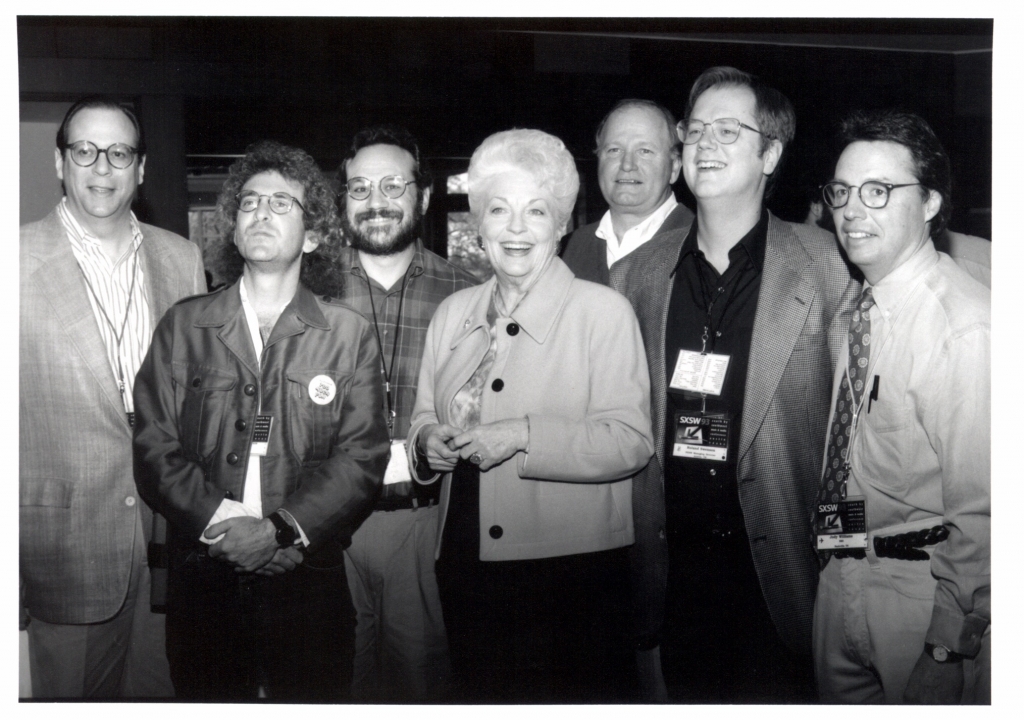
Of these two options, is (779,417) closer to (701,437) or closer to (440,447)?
(701,437)

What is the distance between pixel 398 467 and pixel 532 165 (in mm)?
1071

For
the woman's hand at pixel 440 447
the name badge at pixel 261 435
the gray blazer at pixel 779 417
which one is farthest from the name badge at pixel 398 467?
the gray blazer at pixel 779 417

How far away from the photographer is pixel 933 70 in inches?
116

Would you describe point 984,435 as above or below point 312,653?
above

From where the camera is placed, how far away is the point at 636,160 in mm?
2969

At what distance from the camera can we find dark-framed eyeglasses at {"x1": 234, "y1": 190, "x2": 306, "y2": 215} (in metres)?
2.90

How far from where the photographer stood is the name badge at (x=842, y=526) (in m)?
2.70

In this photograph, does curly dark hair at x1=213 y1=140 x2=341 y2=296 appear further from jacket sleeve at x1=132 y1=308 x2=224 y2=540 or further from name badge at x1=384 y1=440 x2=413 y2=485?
name badge at x1=384 y1=440 x2=413 y2=485

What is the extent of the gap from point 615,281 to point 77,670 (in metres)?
2.21

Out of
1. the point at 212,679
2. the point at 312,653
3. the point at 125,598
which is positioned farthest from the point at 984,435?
the point at 125,598

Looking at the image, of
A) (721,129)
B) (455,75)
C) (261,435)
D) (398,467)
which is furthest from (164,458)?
(721,129)

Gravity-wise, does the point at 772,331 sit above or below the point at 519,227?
below
